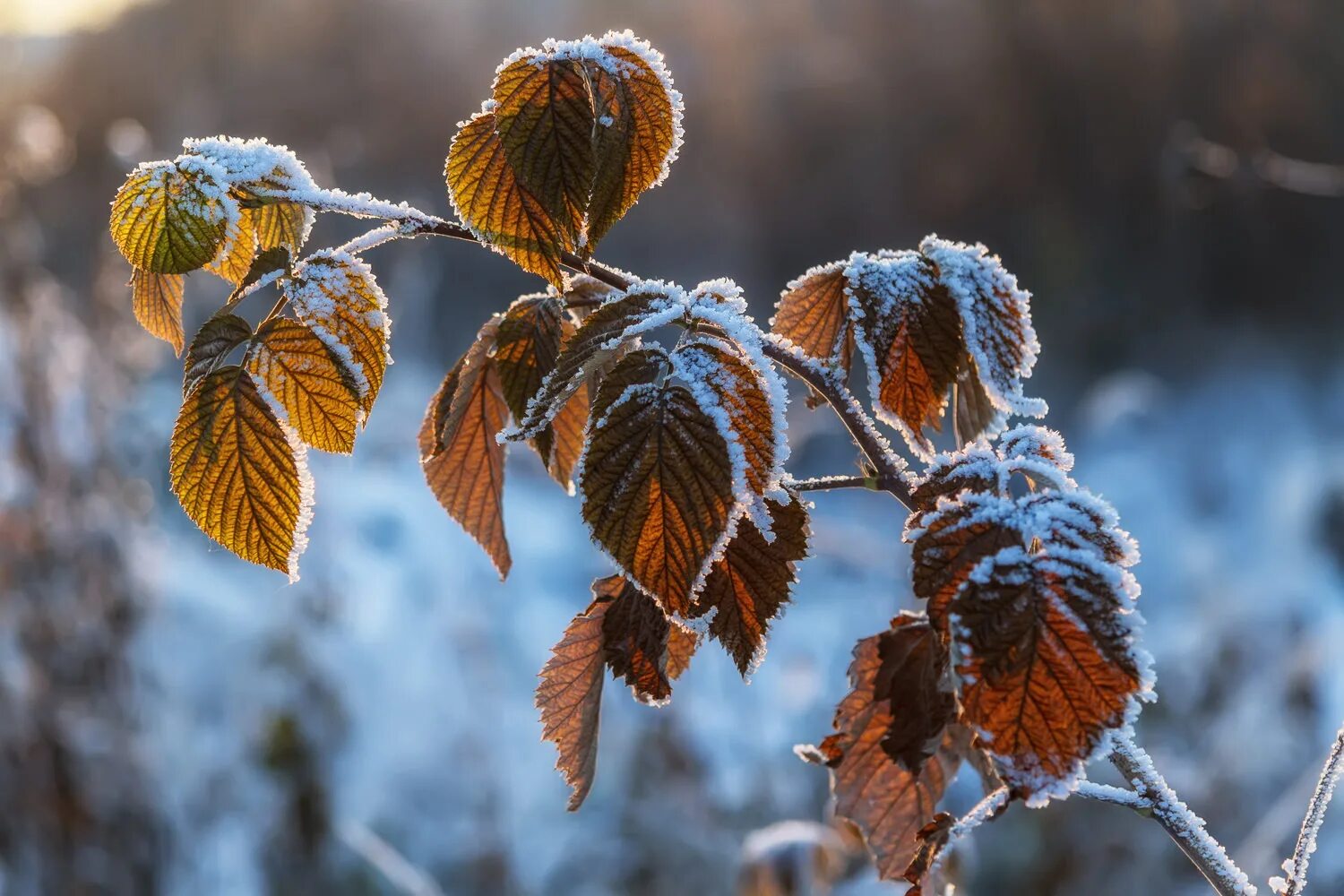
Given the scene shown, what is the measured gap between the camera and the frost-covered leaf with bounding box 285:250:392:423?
2.01ft

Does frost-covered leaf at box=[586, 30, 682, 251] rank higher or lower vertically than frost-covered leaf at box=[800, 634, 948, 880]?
higher

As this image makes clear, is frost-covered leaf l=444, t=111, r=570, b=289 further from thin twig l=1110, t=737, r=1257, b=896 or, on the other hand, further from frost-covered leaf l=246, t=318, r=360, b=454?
thin twig l=1110, t=737, r=1257, b=896

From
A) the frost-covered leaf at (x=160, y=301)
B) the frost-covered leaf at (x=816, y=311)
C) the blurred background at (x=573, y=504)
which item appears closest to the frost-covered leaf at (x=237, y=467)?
the frost-covered leaf at (x=160, y=301)

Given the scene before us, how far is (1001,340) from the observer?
2.19 feet

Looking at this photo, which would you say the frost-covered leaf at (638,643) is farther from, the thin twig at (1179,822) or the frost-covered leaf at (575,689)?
Answer: the thin twig at (1179,822)

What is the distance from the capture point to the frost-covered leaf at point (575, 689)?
2.32 feet

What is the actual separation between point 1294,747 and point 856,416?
4.08 metres

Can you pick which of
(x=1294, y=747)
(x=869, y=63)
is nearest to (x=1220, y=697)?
(x=1294, y=747)

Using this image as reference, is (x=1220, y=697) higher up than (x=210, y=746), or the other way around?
(x=1220, y=697)

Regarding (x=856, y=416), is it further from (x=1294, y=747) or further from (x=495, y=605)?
(x=495, y=605)

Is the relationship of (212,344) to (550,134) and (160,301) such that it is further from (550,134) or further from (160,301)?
(550,134)

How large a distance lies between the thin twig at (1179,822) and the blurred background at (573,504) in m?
0.71

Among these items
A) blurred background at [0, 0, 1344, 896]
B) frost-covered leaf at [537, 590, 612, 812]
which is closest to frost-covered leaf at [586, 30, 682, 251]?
frost-covered leaf at [537, 590, 612, 812]

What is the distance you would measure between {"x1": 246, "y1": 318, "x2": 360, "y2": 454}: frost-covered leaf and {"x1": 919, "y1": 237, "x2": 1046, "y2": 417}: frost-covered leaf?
0.37 m
